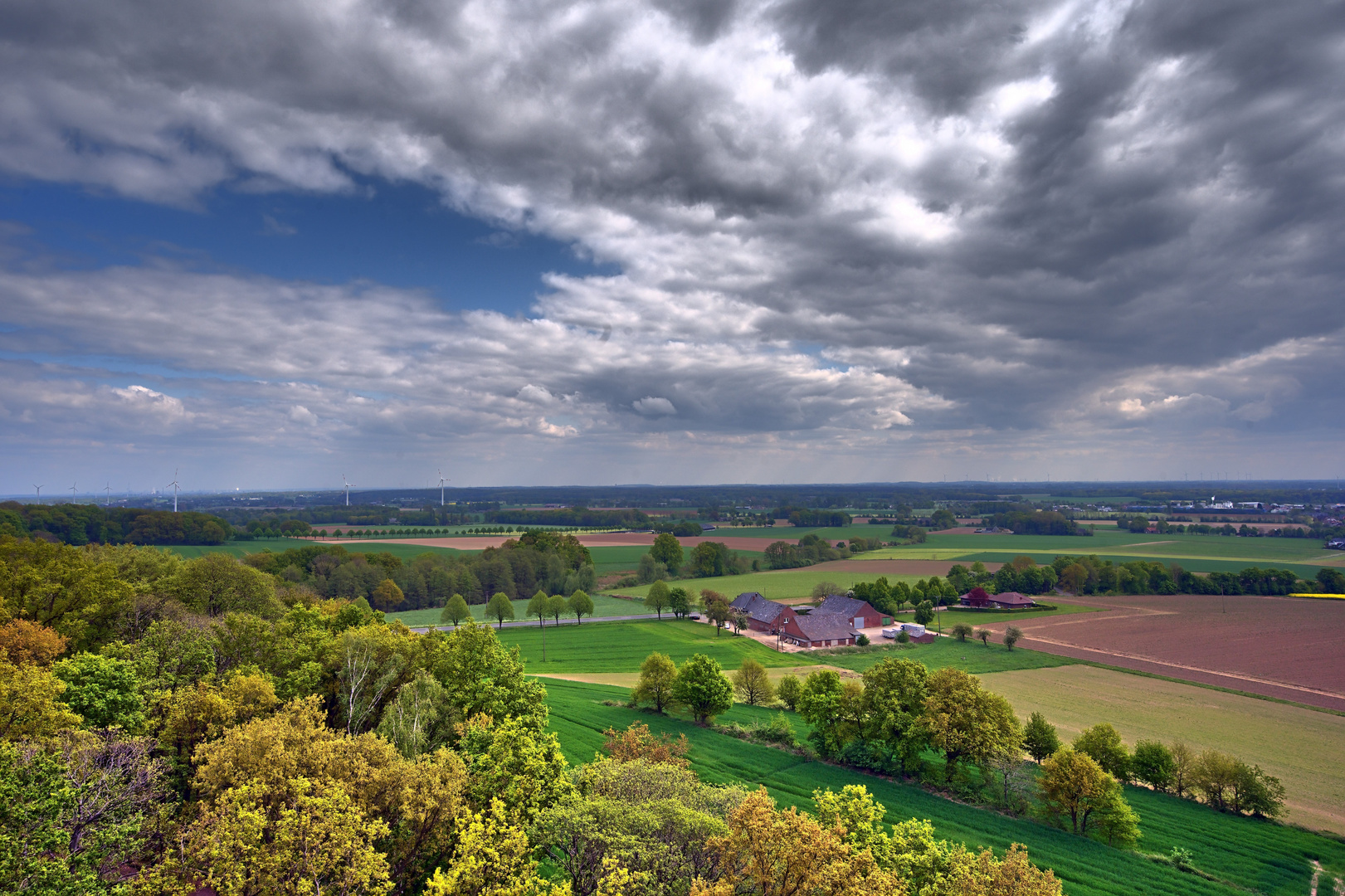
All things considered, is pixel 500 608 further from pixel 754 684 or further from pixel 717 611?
pixel 754 684

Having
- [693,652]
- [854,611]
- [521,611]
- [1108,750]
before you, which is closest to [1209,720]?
[1108,750]

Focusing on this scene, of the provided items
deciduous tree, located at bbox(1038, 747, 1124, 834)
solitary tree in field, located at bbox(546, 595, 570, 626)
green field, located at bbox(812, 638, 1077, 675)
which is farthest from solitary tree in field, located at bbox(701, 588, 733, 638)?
deciduous tree, located at bbox(1038, 747, 1124, 834)

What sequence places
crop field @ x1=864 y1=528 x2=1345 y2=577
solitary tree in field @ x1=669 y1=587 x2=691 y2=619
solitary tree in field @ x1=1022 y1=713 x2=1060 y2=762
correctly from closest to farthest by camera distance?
solitary tree in field @ x1=1022 y1=713 x2=1060 y2=762 → solitary tree in field @ x1=669 y1=587 x2=691 y2=619 → crop field @ x1=864 y1=528 x2=1345 y2=577

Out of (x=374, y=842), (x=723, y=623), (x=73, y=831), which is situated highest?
(x=73, y=831)

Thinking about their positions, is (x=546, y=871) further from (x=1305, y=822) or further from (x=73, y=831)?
(x=1305, y=822)

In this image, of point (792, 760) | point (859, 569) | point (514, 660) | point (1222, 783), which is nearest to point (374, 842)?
point (514, 660)

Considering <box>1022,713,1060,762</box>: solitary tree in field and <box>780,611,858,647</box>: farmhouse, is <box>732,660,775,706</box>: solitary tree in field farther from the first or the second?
<box>780,611,858,647</box>: farmhouse
